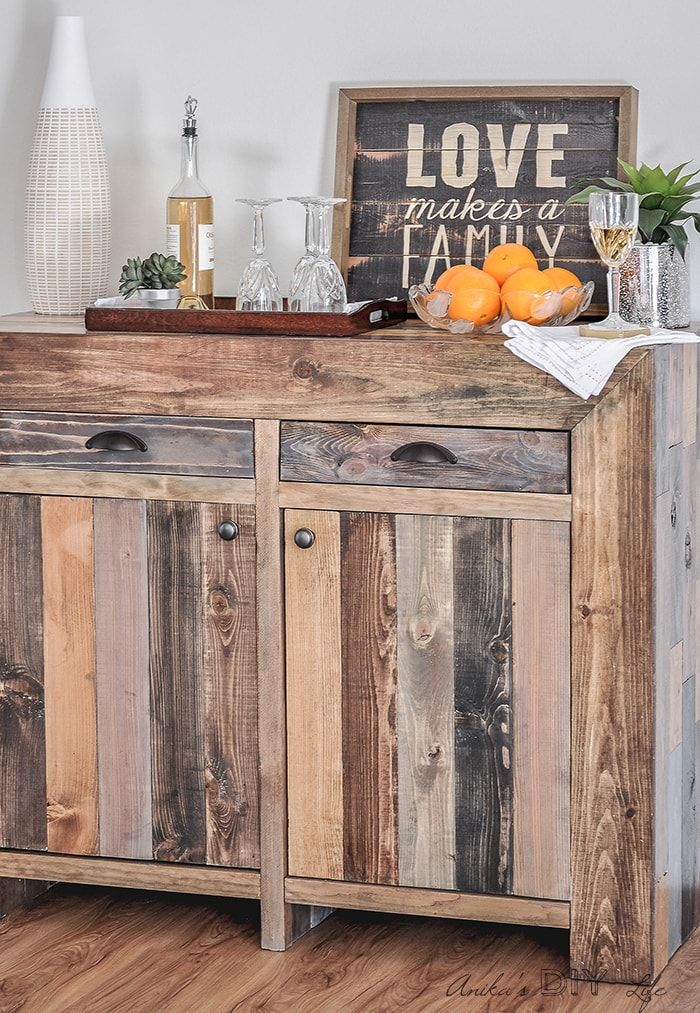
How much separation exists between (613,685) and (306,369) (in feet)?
2.03

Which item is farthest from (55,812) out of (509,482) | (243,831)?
(509,482)

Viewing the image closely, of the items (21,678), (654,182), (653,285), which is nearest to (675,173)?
(654,182)

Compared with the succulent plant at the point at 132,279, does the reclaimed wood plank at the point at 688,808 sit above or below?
below

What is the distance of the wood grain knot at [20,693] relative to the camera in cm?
228

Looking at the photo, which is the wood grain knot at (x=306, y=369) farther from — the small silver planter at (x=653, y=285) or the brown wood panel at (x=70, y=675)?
the small silver planter at (x=653, y=285)

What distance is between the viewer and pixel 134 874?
2.27 metres

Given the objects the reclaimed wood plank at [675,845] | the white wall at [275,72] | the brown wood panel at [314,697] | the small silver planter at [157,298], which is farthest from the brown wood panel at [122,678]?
the reclaimed wood plank at [675,845]

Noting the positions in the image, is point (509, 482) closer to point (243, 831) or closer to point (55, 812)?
point (243, 831)

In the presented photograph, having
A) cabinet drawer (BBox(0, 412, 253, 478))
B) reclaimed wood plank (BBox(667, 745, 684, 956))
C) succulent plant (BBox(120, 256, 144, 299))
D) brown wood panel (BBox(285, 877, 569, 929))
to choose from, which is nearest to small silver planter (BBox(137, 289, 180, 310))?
succulent plant (BBox(120, 256, 144, 299))

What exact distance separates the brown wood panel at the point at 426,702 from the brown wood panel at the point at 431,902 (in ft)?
0.07

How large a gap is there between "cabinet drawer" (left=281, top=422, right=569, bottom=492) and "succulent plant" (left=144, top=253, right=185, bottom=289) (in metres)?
0.38

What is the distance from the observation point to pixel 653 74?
7.95 feet

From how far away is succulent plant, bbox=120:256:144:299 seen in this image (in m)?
2.32

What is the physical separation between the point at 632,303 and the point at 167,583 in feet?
2.68
